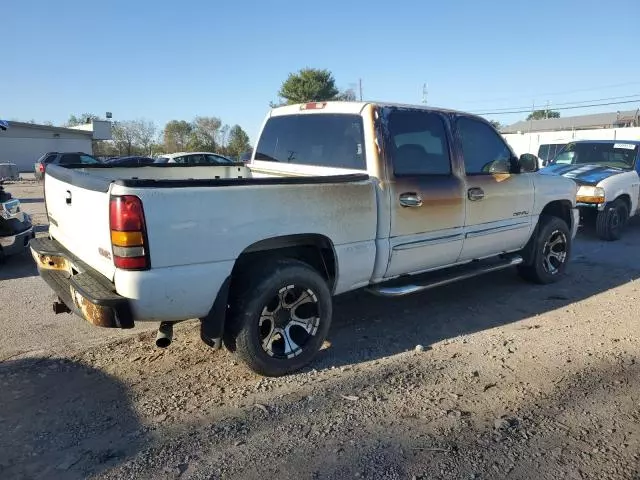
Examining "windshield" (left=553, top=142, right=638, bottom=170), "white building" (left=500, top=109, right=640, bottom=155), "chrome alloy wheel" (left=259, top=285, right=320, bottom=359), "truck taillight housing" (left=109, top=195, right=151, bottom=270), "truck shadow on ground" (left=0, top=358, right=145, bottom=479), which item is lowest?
"truck shadow on ground" (left=0, top=358, right=145, bottom=479)

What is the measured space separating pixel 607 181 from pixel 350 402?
7726 millimetres

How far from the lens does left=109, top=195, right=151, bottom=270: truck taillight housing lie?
2.88 meters

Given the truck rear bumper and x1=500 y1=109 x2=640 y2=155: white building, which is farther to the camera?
x1=500 y1=109 x2=640 y2=155: white building

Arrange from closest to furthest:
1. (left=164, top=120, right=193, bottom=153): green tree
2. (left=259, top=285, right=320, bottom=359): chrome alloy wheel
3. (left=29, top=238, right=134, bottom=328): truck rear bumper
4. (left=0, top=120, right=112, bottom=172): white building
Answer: (left=29, top=238, right=134, bottom=328): truck rear bumper
(left=259, top=285, right=320, bottom=359): chrome alloy wheel
(left=0, top=120, right=112, bottom=172): white building
(left=164, top=120, right=193, bottom=153): green tree

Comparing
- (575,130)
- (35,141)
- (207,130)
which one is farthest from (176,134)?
(575,130)

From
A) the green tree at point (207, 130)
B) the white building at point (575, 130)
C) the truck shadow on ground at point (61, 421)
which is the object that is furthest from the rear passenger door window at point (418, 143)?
the green tree at point (207, 130)

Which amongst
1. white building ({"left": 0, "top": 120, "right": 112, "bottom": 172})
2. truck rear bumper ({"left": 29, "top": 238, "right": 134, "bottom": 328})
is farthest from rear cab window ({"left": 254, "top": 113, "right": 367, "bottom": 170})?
white building ({"left": 0, "top": 120, "right": 112, "bottom": 172})

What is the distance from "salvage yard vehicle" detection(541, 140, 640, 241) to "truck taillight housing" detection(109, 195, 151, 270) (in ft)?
24.5

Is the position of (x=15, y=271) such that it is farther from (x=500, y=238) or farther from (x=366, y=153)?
(x=500, y=238)

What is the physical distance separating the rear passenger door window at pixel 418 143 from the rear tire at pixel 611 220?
225 inches

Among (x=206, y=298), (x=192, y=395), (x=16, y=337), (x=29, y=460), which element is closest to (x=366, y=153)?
(x=206, y=298)

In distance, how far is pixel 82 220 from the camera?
342 centimetres

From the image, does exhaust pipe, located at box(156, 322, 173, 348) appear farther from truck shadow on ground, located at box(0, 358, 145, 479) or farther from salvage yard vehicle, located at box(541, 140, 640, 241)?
salvage yard vehicle, located at box(541, 140, 640, 241)

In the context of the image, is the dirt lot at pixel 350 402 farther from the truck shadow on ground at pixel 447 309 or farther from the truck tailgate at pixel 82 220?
the truck tailgate at pixel 82 220
